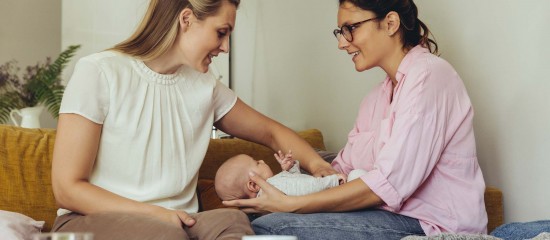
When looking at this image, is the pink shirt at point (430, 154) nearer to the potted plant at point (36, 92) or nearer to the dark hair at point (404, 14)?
the dark hair at point (404, 14)

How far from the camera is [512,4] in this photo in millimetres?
2648

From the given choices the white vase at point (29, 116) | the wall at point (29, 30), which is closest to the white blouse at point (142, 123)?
the white vase at point (29, 116)

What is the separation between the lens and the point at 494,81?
2.74 meters

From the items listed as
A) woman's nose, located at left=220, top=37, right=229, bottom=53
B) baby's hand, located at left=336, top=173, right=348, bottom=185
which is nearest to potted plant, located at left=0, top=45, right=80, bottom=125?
woman's nose, located at left=220, top=37, right=229, bottom=53

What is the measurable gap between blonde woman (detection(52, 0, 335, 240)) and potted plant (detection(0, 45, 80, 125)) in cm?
195

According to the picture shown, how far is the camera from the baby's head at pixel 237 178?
8.45ft

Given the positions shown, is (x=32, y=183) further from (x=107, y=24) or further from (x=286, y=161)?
(x=107, y=24)

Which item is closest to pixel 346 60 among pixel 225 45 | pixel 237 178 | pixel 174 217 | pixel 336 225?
pixel 237 178

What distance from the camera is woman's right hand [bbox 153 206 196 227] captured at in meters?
2.05

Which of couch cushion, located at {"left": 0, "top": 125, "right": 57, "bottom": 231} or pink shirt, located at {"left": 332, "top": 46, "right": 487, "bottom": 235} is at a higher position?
pink shirt, located at {"left": 332, "top": 46, "right": 487, "bottom": 235}

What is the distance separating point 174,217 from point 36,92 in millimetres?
2483

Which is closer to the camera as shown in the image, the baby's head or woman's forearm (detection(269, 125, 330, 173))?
the baby's head

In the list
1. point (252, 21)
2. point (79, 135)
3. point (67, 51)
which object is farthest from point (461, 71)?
point (67, 51)

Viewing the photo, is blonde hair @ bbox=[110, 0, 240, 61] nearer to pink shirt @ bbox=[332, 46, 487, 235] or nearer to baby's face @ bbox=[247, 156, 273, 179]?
baby's face @ bbox=[247, 156, 273, 179]
